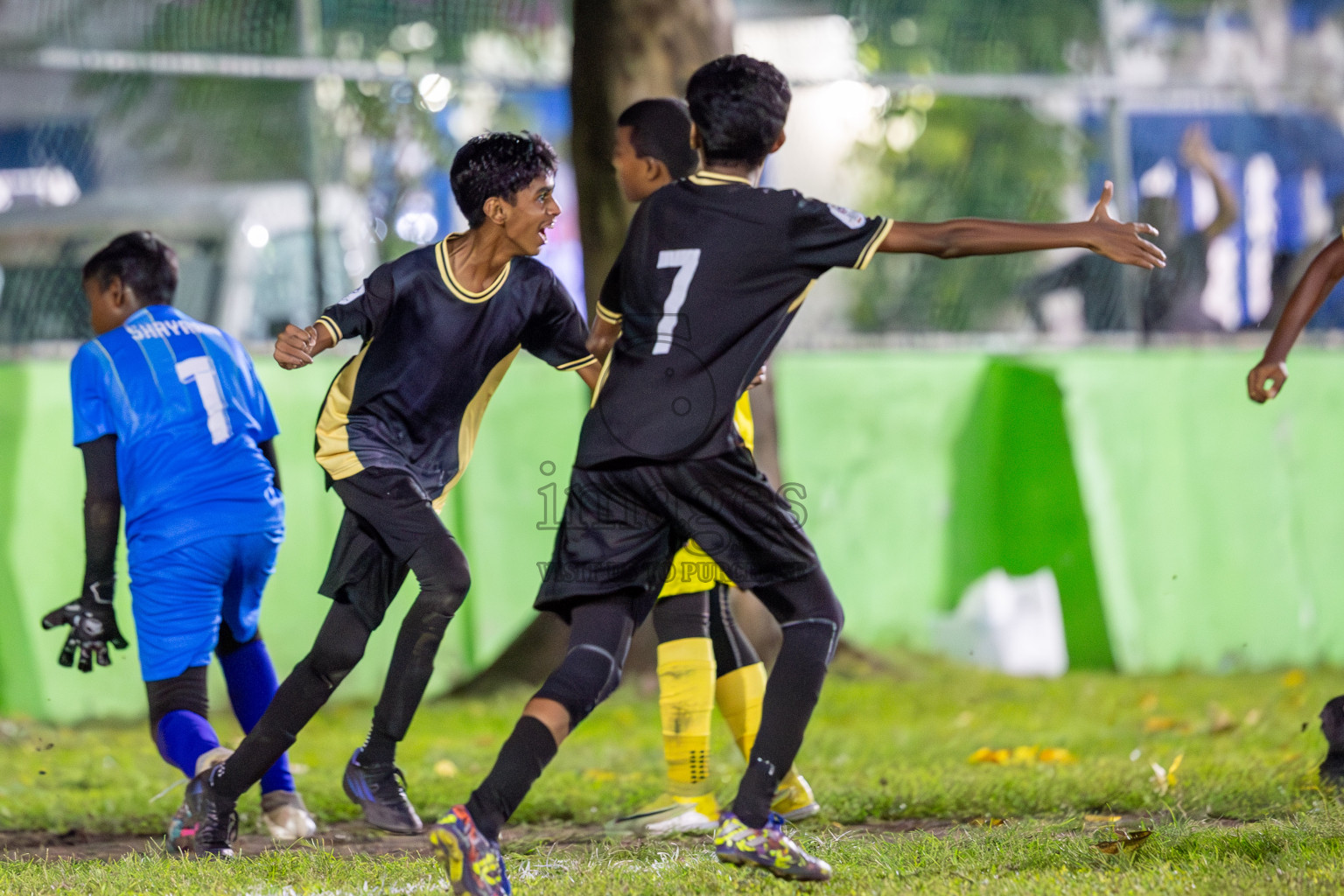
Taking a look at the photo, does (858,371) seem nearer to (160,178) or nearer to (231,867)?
(160,178)

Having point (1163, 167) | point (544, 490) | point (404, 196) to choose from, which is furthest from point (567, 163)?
point (1163, 167)

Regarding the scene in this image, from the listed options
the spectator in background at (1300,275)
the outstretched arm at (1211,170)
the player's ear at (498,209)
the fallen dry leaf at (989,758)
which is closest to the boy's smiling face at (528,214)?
the player's ear at (498,209)

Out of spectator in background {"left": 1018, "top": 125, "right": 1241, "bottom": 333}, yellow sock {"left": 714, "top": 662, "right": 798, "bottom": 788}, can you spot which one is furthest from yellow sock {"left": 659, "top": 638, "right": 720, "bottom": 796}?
spectator in background {"left": 1018, "top": 125, "right": 1241, "bottom": 333}

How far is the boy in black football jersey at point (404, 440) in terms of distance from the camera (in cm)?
407

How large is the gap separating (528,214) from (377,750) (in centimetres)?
147

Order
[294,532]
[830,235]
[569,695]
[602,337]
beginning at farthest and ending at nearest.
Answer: [294,532] < [602,337] < [830,235] < [569,695]

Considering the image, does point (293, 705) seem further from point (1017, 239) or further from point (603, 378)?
point (1017, 239)

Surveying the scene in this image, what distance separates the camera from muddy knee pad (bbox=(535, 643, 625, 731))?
11.5 ft

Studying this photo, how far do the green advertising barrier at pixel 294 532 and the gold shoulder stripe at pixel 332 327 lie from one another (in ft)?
10.5

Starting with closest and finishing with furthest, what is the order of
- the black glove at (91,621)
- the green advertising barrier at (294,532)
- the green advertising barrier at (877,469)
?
the black glove at (91,621), the green advertising barrier at (294,532), the green advertising barrier at (877,469)

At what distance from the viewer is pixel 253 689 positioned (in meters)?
4.58

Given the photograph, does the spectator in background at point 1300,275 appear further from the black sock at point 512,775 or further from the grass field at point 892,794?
the black sock at point 512,775

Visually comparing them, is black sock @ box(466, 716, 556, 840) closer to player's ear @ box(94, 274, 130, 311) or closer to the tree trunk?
player's ear @ box(94, 274, 130, 311)

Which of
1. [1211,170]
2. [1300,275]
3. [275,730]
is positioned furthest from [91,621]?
[1300,275]
